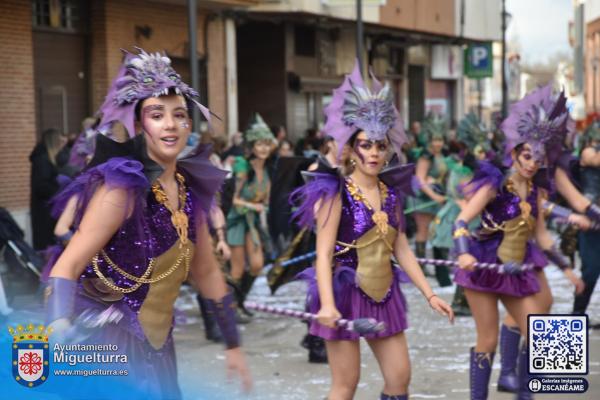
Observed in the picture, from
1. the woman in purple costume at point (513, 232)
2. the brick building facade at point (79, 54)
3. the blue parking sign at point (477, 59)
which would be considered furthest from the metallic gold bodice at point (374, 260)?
the blue parking sign at point (477, 59)

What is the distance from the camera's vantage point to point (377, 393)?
27.7 ft

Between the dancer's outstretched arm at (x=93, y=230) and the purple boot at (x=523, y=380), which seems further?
the purple boot at (x=523, y=380)

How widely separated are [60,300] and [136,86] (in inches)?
40.2

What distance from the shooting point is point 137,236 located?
4848 millimetres

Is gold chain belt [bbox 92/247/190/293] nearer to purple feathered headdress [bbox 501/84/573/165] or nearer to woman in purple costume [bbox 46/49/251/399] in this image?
woman in purple costume [bbox 46/49/251/399]

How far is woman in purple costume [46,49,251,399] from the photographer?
4703 mm

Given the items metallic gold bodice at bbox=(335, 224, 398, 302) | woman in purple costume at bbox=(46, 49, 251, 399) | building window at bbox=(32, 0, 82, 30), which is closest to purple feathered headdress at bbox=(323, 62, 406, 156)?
metallic gold bodice at bbox=(335, 224, 398, 302)

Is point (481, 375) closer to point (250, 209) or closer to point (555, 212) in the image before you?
point (555, 212)

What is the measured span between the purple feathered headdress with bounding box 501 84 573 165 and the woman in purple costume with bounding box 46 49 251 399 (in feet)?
10.1

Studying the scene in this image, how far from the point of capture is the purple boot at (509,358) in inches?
314

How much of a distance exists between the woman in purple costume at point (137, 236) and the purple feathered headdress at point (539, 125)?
3.07m

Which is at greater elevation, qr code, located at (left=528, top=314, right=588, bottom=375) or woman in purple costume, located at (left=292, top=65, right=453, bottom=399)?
woman in purple costume, located at (left=292, top=65, right=453, bottom=399)

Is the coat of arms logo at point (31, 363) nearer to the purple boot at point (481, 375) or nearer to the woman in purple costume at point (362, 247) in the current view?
the woman in purple costume at point (362, 247)

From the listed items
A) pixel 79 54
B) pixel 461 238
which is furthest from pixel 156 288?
pixel 79 54
